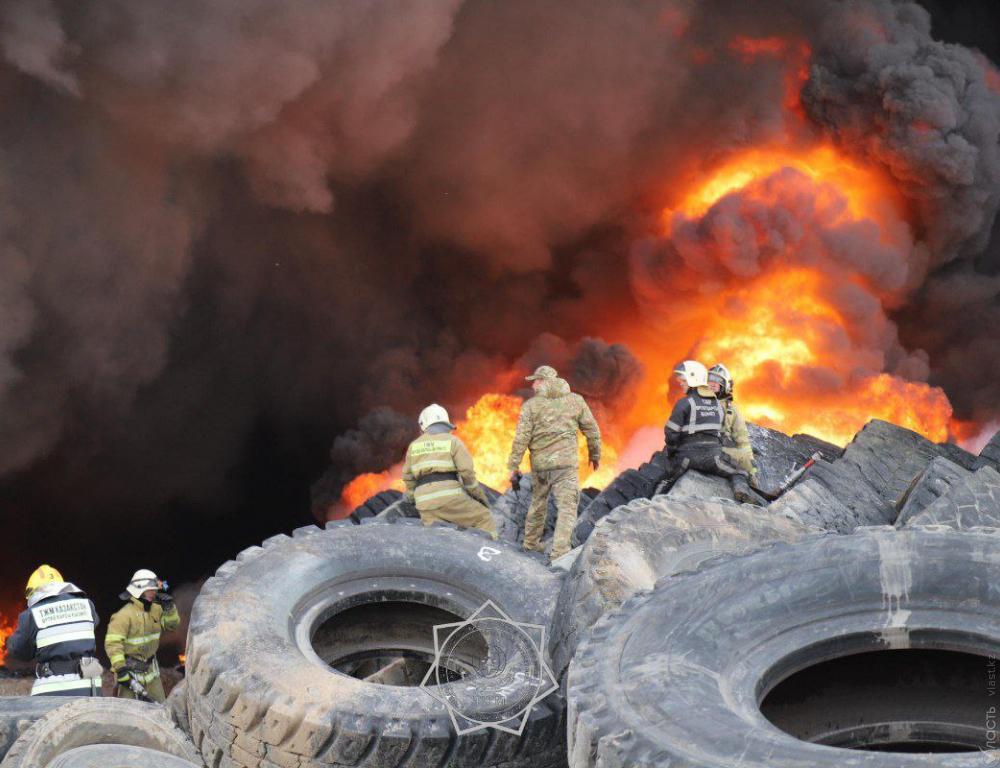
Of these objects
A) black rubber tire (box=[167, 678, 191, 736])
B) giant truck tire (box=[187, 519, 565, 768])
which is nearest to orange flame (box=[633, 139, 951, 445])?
giant truck tire (box=[187, 519, 565, 768])

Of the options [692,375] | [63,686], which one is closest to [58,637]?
[63,686]

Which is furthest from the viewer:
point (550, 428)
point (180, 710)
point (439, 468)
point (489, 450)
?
point (489, 450)

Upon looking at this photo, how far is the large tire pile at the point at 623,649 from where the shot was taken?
3527 mm

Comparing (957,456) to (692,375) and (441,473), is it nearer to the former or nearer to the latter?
(692,375)

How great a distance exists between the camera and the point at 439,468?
822cm

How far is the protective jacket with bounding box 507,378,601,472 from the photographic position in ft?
29.9

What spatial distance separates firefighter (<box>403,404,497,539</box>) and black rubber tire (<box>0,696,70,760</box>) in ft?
10.2

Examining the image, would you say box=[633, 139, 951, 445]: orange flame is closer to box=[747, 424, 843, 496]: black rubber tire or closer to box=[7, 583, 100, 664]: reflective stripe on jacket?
box=[747, 424, 843, 496]: black rubber tire

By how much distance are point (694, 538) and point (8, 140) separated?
12.6 meters

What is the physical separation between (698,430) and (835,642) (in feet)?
18.4

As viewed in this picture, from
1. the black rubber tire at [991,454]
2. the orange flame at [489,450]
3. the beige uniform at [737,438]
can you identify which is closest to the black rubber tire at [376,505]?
the beige uniform at [737,438]

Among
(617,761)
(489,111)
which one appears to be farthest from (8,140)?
(617,761)

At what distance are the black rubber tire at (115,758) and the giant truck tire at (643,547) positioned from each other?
1.77 meters

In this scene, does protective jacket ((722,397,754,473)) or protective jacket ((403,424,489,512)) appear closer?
protective jacket ((403,424,489,512))
